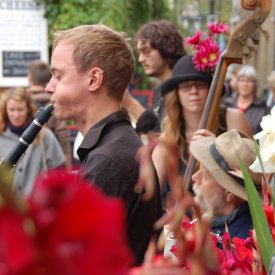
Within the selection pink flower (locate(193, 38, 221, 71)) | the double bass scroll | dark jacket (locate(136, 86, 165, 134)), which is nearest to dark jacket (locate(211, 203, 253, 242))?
the double bass scroll

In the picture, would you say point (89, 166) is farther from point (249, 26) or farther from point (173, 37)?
point (173, 37)

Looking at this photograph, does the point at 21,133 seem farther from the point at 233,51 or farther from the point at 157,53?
the point at 233,51

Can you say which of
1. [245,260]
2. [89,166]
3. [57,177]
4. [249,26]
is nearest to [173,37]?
[249,26]

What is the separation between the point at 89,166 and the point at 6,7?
5635 millimetres

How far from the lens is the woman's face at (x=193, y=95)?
4.40m

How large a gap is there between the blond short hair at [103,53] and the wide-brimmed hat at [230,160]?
683 mm

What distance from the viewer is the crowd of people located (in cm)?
221

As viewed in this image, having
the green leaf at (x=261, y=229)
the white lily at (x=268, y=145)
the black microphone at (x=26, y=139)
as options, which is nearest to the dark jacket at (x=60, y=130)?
the black microphone at (x=26, y=139)

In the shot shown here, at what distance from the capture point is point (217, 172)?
3096mm

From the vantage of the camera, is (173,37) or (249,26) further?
(173,37)

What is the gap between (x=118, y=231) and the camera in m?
0.71

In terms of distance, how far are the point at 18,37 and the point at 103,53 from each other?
5.39 meters

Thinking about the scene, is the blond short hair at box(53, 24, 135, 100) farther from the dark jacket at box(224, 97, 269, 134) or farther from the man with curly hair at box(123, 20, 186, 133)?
the dark jacket at box(224, 97, 269, 134)

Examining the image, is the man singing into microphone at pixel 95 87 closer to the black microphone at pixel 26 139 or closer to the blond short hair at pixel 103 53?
the blond short hair at pixel 103 53
